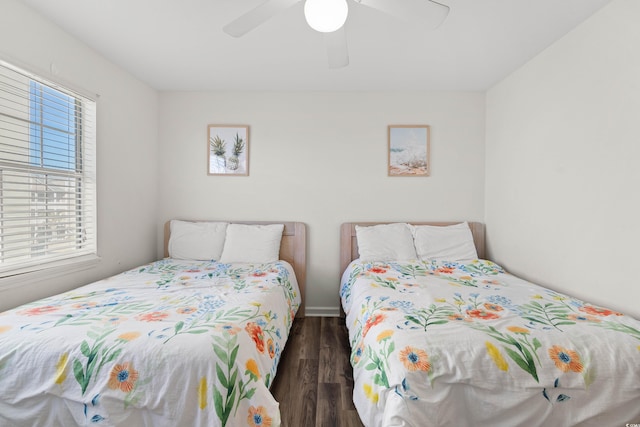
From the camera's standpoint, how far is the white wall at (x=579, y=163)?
Result: 1.57m

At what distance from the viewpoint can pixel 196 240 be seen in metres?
2.79

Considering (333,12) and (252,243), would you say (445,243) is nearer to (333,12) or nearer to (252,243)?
(252,243)

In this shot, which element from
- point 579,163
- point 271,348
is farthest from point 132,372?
point 579,163

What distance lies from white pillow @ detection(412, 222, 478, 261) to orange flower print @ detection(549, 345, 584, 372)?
151cm

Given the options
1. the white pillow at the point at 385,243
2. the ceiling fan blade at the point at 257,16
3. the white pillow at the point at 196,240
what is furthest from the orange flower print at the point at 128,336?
the white pillow at the point at 385,243

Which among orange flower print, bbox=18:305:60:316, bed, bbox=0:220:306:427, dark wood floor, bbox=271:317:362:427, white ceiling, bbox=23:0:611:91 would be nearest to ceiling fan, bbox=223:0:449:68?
white ceiling, bbox=23:0:611:91

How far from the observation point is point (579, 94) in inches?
73.2

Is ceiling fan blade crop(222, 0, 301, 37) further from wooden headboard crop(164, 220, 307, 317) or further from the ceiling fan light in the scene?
wooden headboard crop(164, 220, 307, 317)

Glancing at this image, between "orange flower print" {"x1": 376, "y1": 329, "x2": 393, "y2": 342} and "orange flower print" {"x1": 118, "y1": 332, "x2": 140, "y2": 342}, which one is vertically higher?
"orange flower print" {"x1": 118, "y1": 332, "x2": 140, "y2": 342}

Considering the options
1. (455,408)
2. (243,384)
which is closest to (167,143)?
(243,384)

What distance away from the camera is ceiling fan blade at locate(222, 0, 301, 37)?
1335 millimetres

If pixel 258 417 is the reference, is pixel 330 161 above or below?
above

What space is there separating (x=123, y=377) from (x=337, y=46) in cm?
180

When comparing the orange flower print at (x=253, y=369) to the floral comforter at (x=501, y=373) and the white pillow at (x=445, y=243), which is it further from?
the white pillow at (x=445, y=243)
